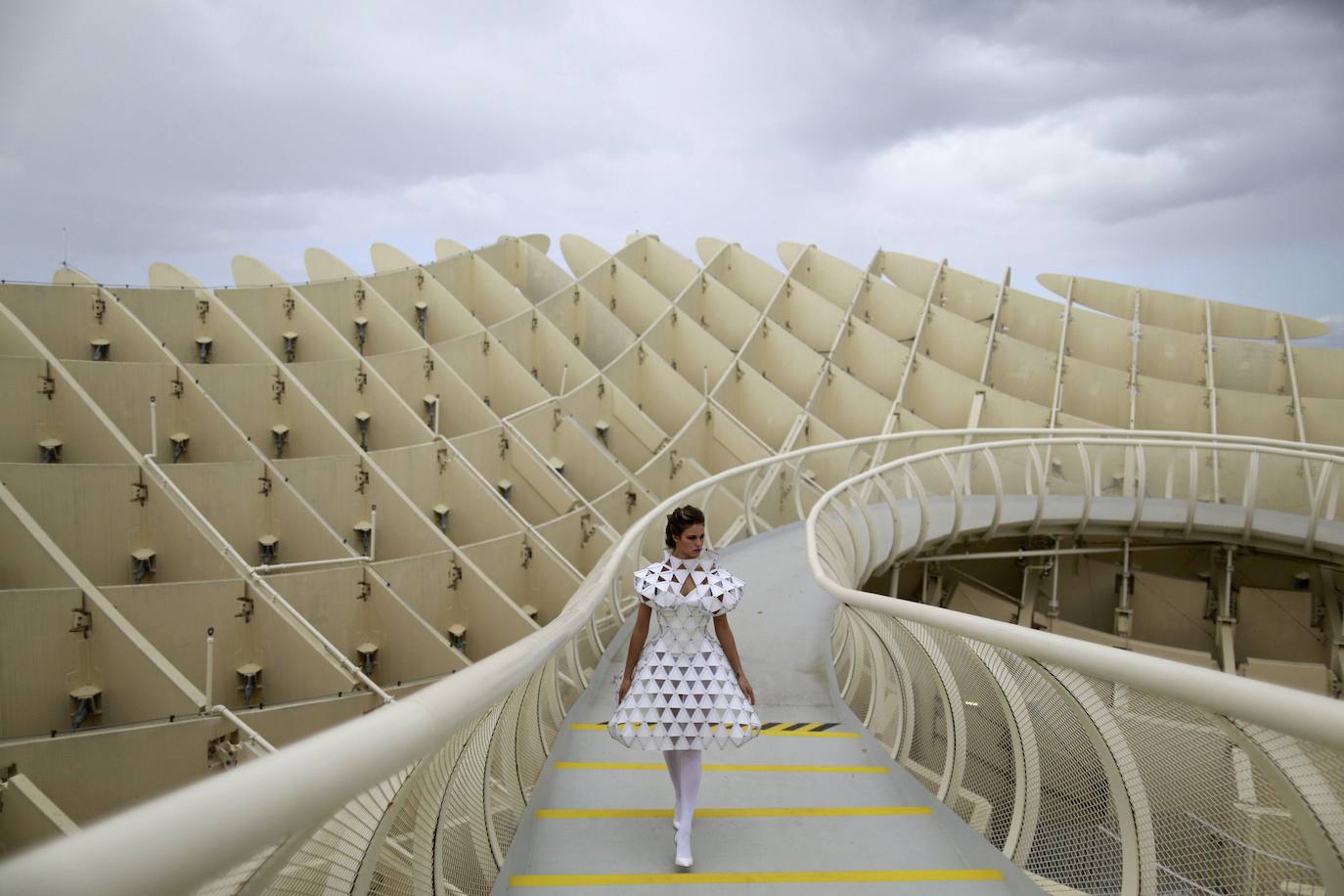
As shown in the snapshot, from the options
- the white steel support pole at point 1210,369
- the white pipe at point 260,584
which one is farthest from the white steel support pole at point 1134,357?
the white pipe at point 260,584

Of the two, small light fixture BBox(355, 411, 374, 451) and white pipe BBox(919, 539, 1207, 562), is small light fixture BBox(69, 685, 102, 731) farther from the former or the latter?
white pipe BBox(919, 539, 1207, 562)

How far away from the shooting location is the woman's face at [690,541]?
3543 millimetres

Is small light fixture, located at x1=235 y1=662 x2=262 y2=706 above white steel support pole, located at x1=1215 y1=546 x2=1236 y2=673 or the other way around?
the other way around

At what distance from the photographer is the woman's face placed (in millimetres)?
3543

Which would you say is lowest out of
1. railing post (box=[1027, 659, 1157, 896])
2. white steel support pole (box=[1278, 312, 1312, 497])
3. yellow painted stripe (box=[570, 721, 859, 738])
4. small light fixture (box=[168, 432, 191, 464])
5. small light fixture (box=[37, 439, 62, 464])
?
yellow painted stripe (box=[570, 721, 859, 738])

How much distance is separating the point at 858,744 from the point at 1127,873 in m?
2.02

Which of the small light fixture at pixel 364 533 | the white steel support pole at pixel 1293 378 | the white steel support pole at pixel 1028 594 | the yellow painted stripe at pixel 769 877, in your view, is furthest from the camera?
the white steel support pole at pixel 1293 378

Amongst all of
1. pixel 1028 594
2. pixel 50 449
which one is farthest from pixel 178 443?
pixel 1028 594

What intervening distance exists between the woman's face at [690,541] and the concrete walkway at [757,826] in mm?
1093

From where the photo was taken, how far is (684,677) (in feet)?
11.6

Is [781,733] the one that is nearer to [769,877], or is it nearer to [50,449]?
[769,877]

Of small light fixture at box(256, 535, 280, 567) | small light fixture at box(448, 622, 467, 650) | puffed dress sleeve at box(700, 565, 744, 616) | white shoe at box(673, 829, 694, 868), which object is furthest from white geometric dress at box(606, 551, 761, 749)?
small light fixture at box(256, 535, 280, 567)

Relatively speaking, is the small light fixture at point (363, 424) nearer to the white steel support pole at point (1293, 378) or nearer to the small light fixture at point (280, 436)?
the small light fixture at point (280, 436)

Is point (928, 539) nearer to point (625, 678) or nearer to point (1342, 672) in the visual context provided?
point (1342, 672)
